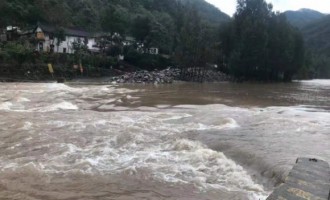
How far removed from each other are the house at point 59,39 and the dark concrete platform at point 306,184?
61893 mm

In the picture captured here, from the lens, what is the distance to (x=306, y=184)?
6129mm

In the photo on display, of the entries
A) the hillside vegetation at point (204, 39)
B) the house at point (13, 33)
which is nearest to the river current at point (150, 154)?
Result: the hillside vegetation at point (204, 39)

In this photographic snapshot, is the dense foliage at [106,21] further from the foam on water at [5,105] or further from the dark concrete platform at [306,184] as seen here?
the dark concrete platform at [306,184]

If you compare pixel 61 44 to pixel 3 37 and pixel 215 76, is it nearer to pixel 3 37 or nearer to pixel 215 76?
pixel 3 37

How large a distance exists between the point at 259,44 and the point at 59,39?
34754 millimetres

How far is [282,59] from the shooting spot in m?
74.5

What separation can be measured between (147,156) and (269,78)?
69.1 metres

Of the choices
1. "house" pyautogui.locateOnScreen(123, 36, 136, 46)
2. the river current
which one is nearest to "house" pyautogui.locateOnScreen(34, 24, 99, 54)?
"house" pyautogui.locateOnScreen(123, 36, 136, 46)

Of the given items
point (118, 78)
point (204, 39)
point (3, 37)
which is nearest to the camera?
point (118, 78)

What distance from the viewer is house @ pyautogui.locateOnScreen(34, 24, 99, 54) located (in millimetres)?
67812

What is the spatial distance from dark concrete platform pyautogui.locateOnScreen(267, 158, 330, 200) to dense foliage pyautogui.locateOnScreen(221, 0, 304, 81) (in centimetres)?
6339

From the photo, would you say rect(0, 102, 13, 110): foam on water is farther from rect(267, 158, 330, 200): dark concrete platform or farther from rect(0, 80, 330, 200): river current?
rect(267, 158, 330, 200): dark concrete platform

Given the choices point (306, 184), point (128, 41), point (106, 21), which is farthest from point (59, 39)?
point (306, 184)

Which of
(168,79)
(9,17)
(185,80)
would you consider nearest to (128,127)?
(168,79)
